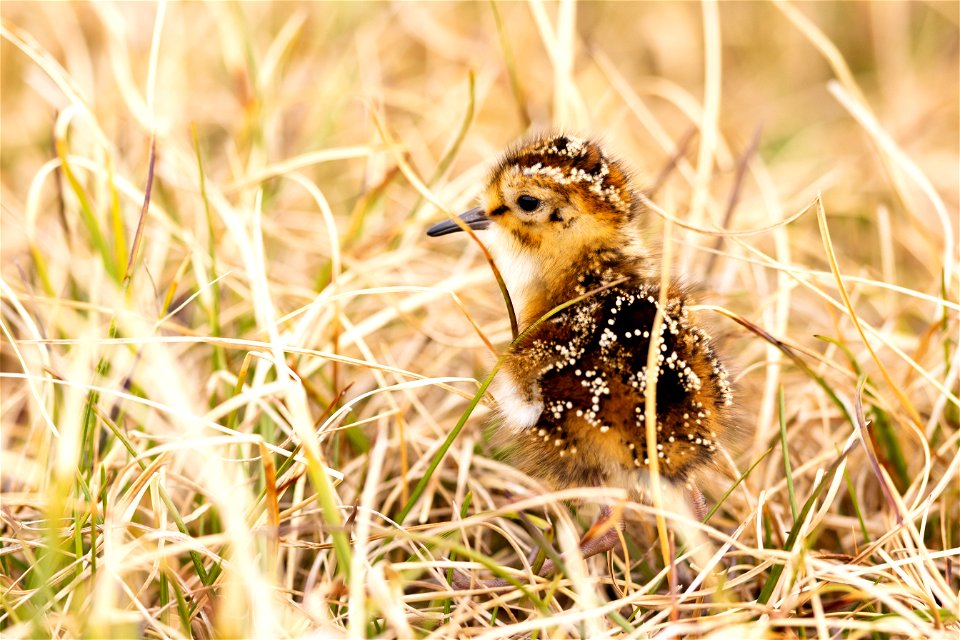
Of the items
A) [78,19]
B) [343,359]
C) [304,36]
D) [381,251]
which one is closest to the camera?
[343,359]

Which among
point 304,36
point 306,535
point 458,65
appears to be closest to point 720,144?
point 458,65

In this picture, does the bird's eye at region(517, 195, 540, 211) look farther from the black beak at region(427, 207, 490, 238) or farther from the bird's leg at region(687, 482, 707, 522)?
the bird's leg at region(687, 482, 707, 522)

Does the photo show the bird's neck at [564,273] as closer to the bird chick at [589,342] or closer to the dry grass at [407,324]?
the bird chick at [589,342]

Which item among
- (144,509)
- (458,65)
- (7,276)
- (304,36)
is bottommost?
(144,509)

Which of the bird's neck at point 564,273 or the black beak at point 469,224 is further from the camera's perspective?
the black beak at point 469,224

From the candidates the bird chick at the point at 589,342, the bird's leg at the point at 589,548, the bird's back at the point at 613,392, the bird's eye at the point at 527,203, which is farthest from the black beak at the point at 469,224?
the bird's leg at the point at 589,548

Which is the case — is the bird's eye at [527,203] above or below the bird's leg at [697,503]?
above

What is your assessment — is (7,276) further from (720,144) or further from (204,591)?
(720,144)

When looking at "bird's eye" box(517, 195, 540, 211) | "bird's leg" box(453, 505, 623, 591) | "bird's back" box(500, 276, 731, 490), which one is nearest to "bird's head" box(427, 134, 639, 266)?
"bird's eye" box(517, 195, 540, 211)

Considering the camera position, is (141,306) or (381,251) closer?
(141,306)
